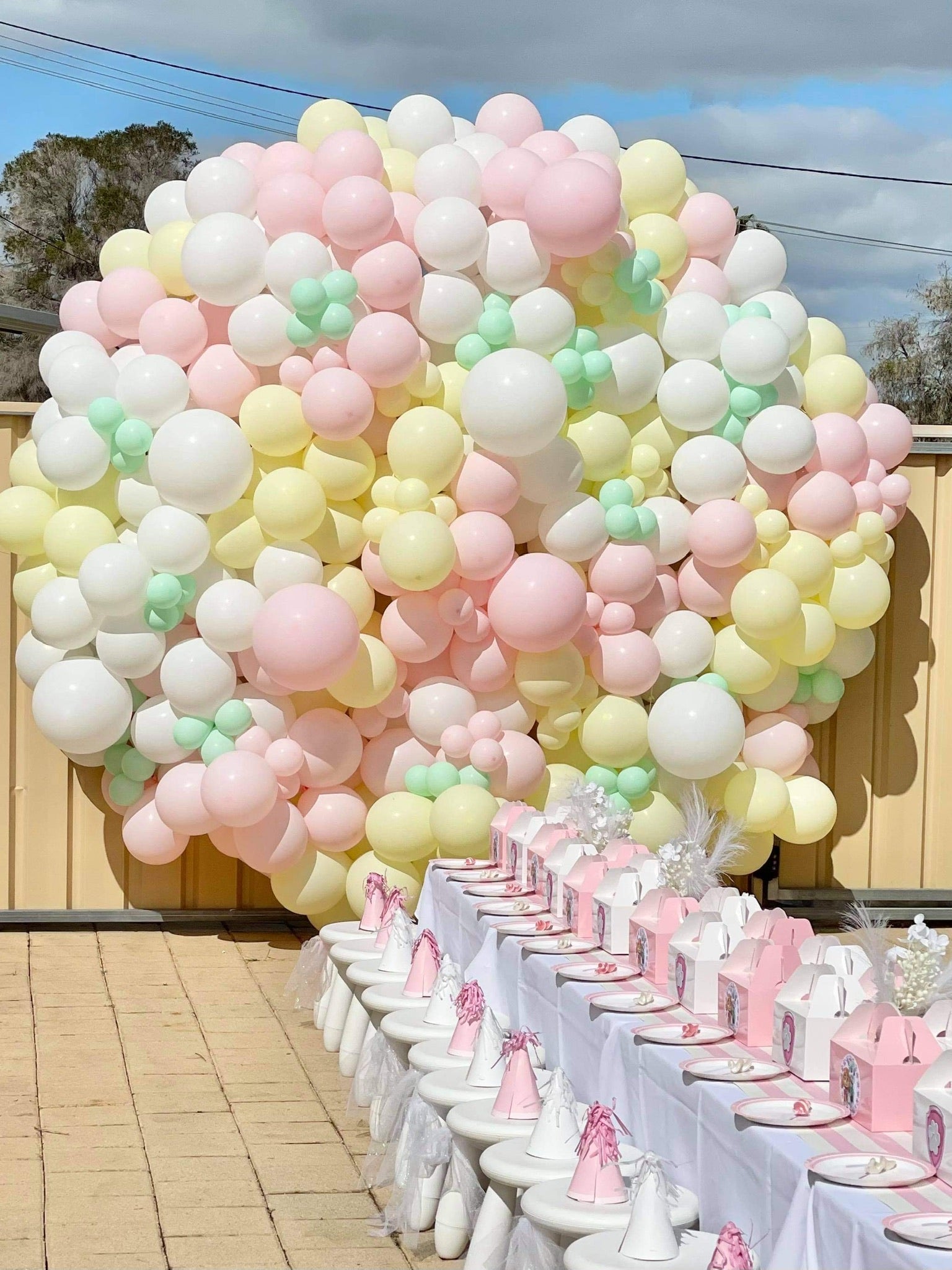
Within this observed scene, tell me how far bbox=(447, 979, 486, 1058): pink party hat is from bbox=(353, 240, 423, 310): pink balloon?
117 inches

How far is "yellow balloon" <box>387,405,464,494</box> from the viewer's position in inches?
234

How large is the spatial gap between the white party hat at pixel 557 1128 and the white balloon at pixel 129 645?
10.8 ft

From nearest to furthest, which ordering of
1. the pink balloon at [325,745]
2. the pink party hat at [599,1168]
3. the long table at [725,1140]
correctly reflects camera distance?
1. the long table at [725,1140]
2. the pink party hat at [599,1168]
3. the pink balloon at [325,745]

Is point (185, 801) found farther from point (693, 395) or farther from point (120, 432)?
point (693, 395)

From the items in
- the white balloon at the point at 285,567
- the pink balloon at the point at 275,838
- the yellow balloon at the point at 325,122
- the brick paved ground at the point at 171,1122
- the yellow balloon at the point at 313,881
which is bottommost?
the brick paved ground at the point at 171,1122

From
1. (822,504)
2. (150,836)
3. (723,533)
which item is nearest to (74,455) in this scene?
(150,836)

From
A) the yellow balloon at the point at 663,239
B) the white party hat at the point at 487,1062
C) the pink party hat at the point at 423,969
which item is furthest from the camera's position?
the yellow balloon at the point at 663,239

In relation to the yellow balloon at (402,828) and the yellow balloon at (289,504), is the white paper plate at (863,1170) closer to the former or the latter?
the yellow balloon at (402,828)

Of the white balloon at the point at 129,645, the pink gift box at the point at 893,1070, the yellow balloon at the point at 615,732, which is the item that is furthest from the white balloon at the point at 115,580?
the pink gift box at the point at 893,1070

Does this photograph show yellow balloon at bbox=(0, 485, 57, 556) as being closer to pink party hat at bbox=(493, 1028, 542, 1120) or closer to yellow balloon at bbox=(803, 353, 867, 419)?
yellow balloon at bbox=(803, 353, 867, 419)

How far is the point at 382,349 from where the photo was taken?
A: 5.91m

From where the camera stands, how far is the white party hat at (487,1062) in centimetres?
375

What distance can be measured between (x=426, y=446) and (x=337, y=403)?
1.20ft

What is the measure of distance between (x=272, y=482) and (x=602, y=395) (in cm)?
141
